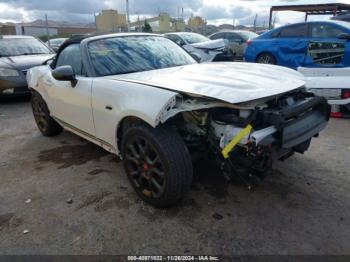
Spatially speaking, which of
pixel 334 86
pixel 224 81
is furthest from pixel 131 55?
pixel 334 86

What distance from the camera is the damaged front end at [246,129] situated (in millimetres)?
2395

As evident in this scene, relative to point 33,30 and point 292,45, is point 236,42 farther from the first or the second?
point 33,30

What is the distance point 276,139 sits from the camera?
7.95 feet

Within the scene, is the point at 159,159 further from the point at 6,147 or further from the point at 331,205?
the point at 6,147

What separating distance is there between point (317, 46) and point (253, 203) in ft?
19.8

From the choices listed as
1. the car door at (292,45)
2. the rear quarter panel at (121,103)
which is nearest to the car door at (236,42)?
the car door at (292,45)

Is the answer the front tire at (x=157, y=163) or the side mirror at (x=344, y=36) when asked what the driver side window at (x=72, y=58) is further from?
the side mirror at (x=344, y=36)

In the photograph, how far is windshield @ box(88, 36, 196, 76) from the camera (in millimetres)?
3364

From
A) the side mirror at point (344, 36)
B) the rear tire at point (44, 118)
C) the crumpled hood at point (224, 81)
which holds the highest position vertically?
the side mirror at point (344, 36)

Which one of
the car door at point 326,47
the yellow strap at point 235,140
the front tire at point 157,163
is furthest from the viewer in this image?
the car door at point 326,47

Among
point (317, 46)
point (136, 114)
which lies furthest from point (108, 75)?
point (317, 46)

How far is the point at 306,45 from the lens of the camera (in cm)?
776

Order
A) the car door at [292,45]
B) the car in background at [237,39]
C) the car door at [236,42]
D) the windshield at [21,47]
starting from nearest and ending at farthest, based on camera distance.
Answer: the car door at [292,45] < the windshield at [21,47] < the car door at [236,42] < the car in background at [237,39]

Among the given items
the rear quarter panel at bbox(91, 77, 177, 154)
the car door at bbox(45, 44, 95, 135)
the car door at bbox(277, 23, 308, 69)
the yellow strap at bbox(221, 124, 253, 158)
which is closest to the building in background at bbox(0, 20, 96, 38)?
the car door at bbox(45, 44, 95, 135)
